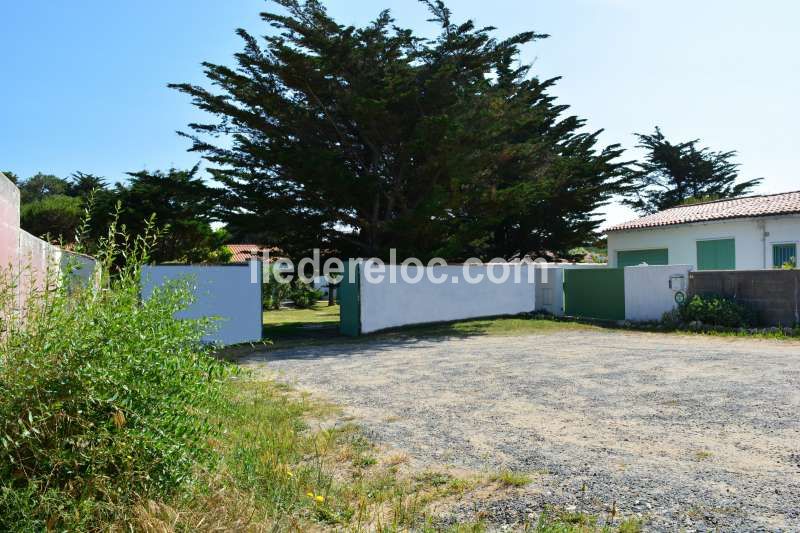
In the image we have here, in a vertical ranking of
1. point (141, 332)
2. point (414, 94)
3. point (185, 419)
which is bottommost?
point (185, 419)

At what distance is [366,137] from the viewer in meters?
18.4

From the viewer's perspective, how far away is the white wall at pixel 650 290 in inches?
654

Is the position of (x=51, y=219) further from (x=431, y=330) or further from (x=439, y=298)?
(x=431, y=330)

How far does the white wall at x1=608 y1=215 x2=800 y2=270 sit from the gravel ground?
10.2 meters

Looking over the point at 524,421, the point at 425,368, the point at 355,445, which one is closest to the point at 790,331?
the point at 425,368

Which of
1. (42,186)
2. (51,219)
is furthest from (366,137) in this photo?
(42,186)

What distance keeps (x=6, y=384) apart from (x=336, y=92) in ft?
51.1

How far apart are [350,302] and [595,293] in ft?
25.7

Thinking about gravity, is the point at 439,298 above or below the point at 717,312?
above

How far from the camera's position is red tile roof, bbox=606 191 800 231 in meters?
20.3

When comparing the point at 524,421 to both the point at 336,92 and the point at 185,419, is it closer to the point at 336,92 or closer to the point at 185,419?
the point at 185,419

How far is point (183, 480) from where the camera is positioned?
3.51 metres

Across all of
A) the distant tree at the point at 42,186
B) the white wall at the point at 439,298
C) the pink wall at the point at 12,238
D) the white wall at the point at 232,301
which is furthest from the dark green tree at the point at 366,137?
the distant tree at the point at 42,186

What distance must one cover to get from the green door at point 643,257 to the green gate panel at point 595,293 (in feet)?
21.1
